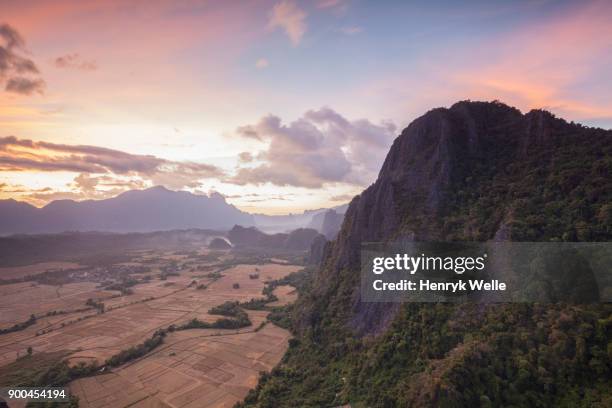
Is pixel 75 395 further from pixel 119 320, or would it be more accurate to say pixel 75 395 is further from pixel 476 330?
pixel 476 330

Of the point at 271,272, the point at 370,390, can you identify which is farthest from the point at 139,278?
the point at 370,390

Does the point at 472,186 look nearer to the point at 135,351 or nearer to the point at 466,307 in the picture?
the point at 466,307

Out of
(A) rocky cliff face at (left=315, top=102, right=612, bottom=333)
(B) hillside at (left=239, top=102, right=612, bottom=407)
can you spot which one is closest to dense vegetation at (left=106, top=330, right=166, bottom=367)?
(B) hillside at (left=239, top=102, right=612, bottom=407)

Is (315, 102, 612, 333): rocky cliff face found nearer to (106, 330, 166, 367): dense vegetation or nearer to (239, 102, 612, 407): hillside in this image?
(239, 102, 612, 407): hillside

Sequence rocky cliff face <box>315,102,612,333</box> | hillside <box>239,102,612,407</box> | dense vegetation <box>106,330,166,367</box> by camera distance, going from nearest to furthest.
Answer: hillside <box>239,102,612,407</box>
rocky cliff face <box>315,102,612,333</box>
dense vegetation <box>106,330,166,367</box>

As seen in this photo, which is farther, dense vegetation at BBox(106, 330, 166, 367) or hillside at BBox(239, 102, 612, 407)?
dense vegetation at BBox(106, 330, 166, 367)

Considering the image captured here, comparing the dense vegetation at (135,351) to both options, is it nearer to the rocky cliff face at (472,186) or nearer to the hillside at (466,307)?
the hillside at (466,307)

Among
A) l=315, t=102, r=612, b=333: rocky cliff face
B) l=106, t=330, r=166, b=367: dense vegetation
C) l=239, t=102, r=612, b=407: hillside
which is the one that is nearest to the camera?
l=239, t=102, r=612, b=407: hillside
